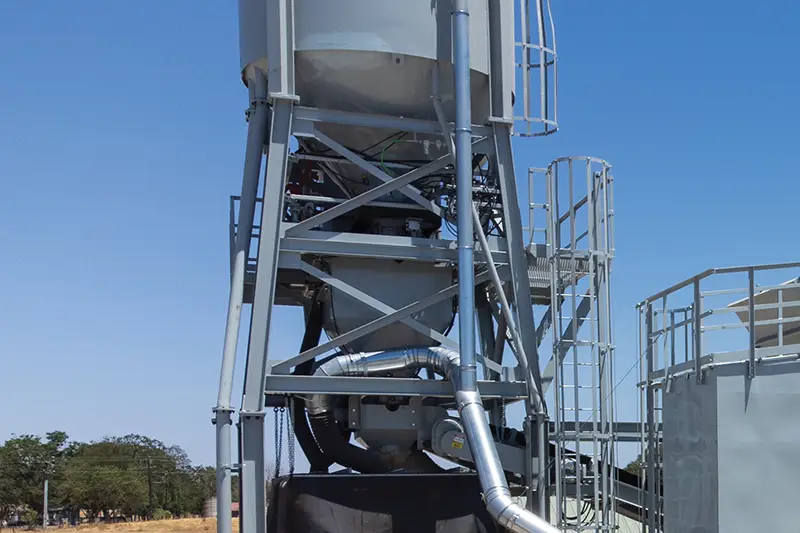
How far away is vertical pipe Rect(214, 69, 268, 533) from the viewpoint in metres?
14.4

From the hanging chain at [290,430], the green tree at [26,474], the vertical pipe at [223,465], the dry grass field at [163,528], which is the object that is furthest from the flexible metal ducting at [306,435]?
the green tree at [26,474]

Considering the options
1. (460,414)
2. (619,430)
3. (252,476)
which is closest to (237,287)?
(252,476)

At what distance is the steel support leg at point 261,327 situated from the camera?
1445 centimetres

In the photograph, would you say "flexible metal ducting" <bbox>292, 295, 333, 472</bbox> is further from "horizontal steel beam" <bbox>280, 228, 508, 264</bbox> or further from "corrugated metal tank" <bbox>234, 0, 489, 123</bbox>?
"corrugated metal tank" <bbox>234, 0, 489, 123</bbox>

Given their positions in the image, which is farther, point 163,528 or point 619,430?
point 163,528

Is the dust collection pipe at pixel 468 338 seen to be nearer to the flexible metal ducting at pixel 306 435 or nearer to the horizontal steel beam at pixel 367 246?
the horizontal steel beam at pixel 367 246

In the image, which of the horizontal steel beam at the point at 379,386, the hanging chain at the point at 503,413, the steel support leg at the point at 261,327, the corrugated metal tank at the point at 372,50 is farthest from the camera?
the hanging chain at the point at 503,413

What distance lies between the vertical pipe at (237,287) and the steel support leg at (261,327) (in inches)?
10.1

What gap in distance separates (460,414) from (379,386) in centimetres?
134

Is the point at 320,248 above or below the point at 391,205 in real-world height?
below

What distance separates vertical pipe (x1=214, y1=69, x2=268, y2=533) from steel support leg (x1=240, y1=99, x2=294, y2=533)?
0.84 ft

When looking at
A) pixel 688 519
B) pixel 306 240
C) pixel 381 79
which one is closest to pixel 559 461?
pixel 688 519

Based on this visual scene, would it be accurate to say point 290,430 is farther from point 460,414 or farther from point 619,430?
point 619,430

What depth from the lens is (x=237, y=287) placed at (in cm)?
1545
